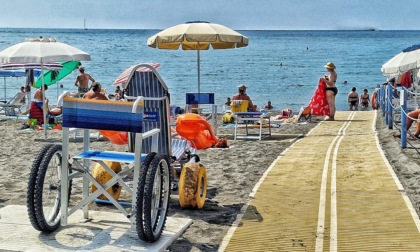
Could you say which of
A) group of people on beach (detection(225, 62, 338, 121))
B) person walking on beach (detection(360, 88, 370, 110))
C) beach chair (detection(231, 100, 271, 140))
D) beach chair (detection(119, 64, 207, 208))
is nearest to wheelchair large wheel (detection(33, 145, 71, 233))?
beach chair (detection(119, 64, 207, 208))

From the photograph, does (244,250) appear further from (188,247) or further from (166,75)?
(166,75)

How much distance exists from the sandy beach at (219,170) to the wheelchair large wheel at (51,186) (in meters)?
0.93

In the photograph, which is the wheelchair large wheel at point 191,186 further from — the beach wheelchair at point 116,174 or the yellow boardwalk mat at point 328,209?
the beach wheelchair at point 116,174

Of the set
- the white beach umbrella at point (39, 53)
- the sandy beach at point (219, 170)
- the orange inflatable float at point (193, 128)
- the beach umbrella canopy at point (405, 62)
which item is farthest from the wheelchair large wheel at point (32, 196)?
the beach umbrella canopy at point (405, 62)

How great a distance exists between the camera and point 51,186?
6371 mm

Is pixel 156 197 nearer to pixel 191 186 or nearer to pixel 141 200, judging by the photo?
pixel 141 200

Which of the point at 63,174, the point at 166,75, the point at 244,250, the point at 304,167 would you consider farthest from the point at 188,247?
the point at 166,75

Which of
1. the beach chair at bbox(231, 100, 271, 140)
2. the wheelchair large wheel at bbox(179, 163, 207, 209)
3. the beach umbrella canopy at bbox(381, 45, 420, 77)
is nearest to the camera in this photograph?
the wheelchair large wheel at bbox(179, 163, 207, 209)

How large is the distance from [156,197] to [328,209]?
2202 mm

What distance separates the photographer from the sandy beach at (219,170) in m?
6.34

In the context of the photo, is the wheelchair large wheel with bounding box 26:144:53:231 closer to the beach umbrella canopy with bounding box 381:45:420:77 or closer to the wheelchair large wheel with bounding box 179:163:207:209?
the wheelchair large wheel with bounding box 179:163:207:209

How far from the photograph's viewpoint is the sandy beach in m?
6.34

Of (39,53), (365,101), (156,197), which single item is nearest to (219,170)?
(156,197)

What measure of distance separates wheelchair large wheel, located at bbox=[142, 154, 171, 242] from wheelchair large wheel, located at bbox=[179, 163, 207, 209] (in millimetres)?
958
